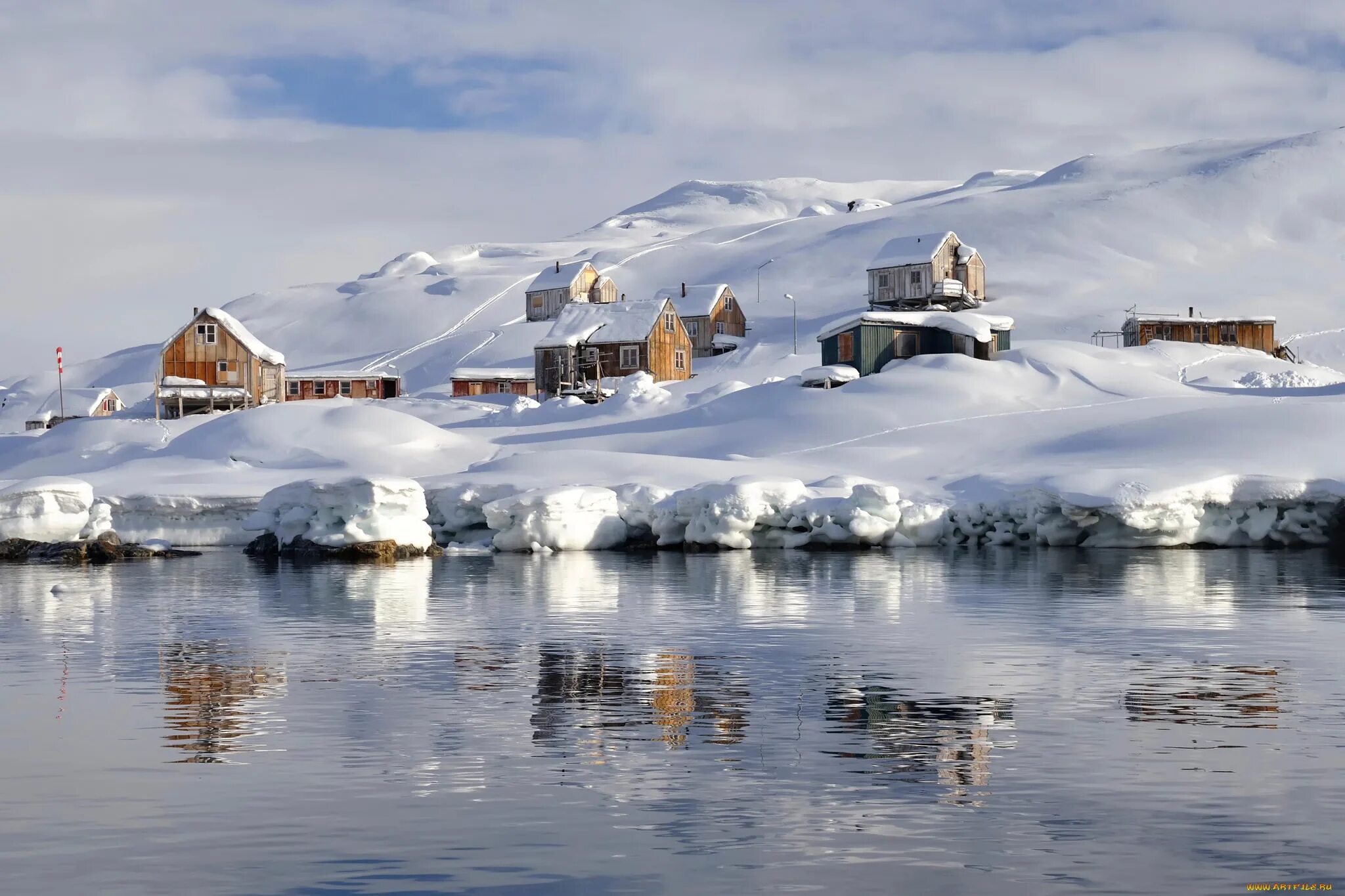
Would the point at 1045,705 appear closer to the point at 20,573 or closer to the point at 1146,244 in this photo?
the point at 20,573

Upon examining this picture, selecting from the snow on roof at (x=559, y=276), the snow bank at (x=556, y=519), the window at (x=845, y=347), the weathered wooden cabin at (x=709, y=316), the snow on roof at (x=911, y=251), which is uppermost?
the snow on roof at (x=559, y=276)

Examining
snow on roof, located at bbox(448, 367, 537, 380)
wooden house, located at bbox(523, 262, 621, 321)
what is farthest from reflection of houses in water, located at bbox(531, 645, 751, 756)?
wooden house, located at bbox(523, 262, 621, 321)

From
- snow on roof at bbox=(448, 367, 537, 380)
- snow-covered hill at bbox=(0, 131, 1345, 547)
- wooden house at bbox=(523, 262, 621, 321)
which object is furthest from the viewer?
wooden house at bbox=(523, 262, 621, 321)

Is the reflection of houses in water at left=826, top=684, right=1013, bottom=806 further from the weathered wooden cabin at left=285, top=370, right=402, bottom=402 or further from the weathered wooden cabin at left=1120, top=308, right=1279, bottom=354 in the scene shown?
the weathered wooden cabin at left=285, top=370, right=402, bottom=402

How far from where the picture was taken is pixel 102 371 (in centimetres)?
15050

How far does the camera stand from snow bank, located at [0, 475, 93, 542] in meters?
43.9

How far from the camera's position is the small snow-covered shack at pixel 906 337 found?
2633 inches

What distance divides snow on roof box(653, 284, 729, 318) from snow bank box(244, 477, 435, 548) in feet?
219

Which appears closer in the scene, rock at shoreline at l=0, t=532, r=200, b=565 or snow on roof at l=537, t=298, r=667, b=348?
rock at shoreline at l=0, t=532, r=200, b=565

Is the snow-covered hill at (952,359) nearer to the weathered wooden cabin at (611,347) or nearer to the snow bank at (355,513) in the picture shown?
the weathered wooden cabin at (611,347)

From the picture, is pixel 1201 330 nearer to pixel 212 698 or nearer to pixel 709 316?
pixel 709 316

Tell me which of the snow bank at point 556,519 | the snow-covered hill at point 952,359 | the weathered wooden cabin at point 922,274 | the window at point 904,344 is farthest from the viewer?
the weathered wooden cabin at point 922,274

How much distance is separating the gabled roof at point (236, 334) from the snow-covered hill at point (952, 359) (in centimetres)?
673

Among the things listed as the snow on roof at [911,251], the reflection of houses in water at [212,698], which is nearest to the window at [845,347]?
the snow on roof at [911,251]
